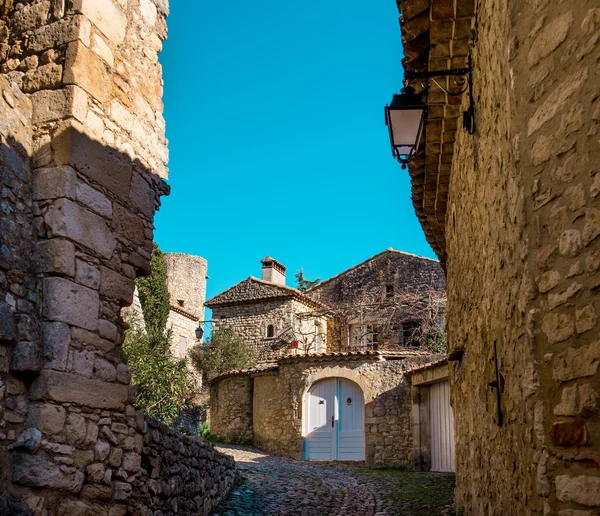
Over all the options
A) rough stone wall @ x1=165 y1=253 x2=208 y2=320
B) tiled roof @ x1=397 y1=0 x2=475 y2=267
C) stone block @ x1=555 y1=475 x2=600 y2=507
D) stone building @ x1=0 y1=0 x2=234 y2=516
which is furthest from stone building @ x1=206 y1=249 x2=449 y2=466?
stone block @ x1=555 y1=475 x2=600 y2=507

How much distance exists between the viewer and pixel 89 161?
5.14 metres

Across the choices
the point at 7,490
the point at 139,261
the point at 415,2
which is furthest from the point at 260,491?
the point at 415,2

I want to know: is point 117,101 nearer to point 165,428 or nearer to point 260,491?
point 165,428

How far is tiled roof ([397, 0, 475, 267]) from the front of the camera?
4.57 meters

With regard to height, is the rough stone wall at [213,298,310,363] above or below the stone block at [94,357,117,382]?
above

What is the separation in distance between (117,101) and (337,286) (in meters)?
20.8

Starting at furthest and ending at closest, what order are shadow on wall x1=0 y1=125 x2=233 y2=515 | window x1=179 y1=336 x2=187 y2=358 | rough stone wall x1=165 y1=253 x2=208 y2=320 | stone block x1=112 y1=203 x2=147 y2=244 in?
rough stone wall x1=165 y1=253 x2=208 y2=320
window x1=179 y1=336 x2=187 y2=358
stone block x1=112 y1=203 x2=147 y2=244
shadow on wall x1=0 y1=125 x2=233 y2=515

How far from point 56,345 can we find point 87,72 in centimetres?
216

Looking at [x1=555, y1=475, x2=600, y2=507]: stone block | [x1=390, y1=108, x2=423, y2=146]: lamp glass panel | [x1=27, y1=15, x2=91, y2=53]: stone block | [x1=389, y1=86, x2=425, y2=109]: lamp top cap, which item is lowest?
[x1=555, y1=475, x2=600, y2=507]: stone block

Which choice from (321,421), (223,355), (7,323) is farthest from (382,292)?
(7,323)

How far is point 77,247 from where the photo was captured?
4.93 m

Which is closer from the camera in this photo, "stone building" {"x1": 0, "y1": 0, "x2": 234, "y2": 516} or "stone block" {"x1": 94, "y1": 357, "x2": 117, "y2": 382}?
"stone building" {"x1": 0, "y1": 0, "x2": 234, "y2": 516}

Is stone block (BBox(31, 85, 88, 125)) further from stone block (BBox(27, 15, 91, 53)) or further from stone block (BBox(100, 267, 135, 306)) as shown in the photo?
stone block (BBox(100, 267, 135, 306))

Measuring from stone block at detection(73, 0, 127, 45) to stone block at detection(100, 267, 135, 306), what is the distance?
199 centimetres
